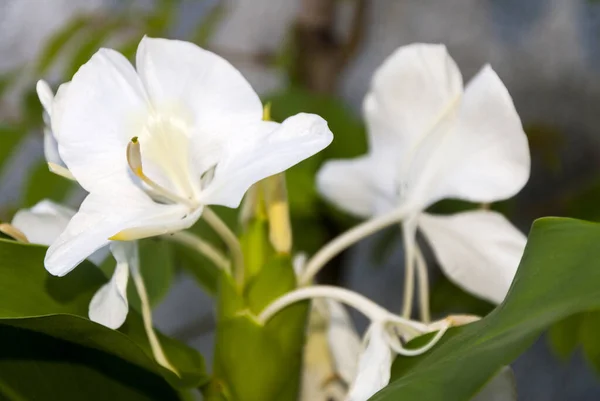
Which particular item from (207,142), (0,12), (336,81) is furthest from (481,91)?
(0,12)

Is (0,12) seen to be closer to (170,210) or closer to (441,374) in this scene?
(170,210)

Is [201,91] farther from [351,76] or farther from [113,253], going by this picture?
[351,76]

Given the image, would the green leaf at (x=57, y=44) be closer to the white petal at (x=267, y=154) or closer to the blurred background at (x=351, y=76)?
the blurred background at (x=351, y=76)

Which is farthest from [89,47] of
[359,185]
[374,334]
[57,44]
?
[374,334]

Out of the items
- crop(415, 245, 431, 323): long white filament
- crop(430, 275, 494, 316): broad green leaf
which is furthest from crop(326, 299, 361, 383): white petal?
crop(430, 275, 494, 316): broad green leaf

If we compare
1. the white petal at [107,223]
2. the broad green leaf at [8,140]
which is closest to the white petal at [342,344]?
the white petal at [107,223]

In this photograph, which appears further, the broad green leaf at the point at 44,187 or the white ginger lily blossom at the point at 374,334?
the broad green leaf at the point at 44,187
